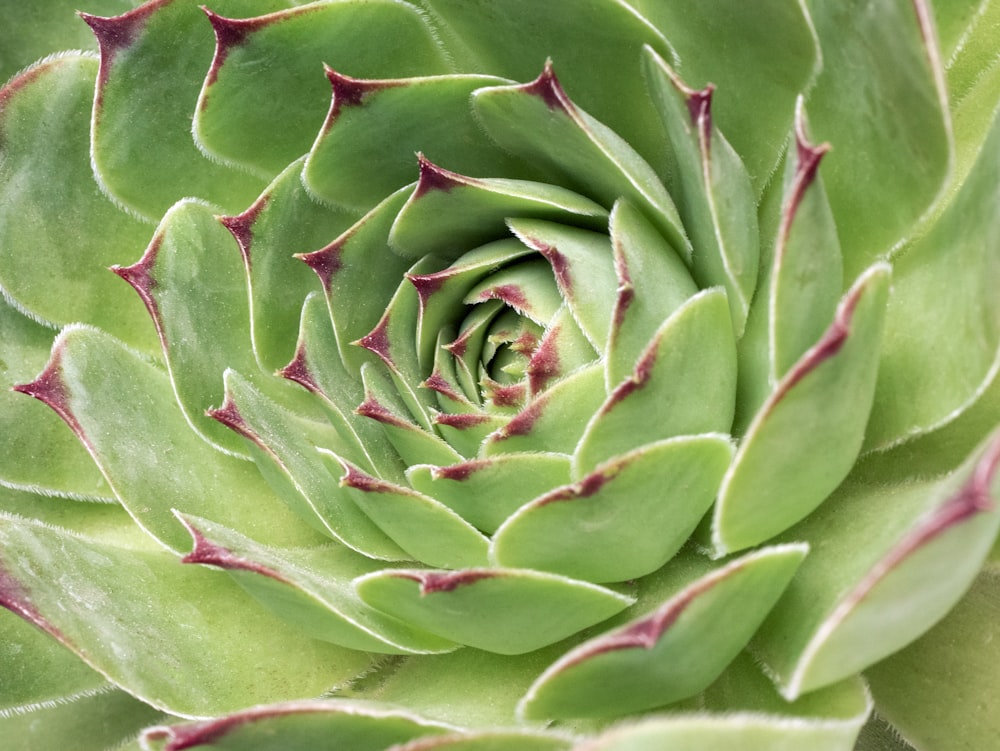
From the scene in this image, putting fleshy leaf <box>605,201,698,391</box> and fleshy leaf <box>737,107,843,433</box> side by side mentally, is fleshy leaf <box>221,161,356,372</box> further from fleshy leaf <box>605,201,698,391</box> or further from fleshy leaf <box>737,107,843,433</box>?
fleshy leaf <box>737,107,843,433</box>

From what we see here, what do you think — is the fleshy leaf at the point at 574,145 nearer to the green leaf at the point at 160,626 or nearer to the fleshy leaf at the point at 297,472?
the fleshy leaf at the point at 297,472

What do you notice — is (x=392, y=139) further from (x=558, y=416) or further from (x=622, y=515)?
(x=622, y=515)

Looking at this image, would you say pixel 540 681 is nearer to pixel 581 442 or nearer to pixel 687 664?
pixel 687 664

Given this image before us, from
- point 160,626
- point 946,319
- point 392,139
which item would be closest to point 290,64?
point 392,139

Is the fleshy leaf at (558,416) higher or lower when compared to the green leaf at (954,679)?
higher

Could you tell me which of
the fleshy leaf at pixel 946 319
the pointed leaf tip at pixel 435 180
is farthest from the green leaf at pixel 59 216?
the fleshy leaf at pixel 946 319
